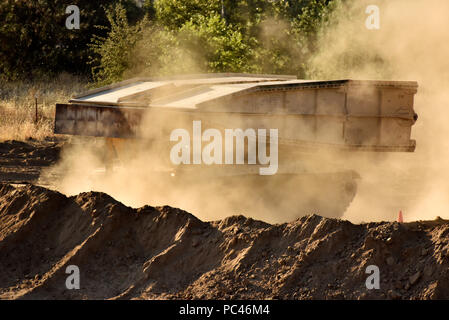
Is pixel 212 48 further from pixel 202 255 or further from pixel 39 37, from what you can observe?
pixel 202 255

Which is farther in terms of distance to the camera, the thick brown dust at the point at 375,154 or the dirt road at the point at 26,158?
the dirt road at the point at 26,158

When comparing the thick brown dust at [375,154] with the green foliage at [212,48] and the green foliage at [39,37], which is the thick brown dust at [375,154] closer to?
the green foliage at [212,48]

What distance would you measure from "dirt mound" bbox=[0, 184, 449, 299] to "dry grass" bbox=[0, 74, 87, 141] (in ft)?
31.4

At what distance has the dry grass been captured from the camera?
18391 mm

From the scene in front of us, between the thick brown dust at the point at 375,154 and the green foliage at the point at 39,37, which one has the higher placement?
the green foliage at the point at 39,37

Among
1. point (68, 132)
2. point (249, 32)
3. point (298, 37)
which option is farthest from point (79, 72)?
point (68, 132)

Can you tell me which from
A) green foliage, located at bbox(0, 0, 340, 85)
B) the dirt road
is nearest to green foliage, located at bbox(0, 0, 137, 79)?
green foliage, located at bbox(0, 0, 340, 85)

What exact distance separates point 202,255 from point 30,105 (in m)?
14.8

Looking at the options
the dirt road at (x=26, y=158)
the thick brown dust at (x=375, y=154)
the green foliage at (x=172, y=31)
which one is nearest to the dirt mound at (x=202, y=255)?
the thick brown dust at (x=375, y=154)

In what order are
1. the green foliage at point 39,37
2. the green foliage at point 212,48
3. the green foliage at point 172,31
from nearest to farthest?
1. the green foliage at point 212,48
2. the green foliage at point 172,31
3. the green foliage at point 39,37

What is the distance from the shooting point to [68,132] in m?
12.8

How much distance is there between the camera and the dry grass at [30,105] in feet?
60.3

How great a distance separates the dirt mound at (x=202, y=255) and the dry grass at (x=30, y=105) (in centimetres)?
956

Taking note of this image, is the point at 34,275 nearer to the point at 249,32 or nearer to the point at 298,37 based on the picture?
the point at 298,37
